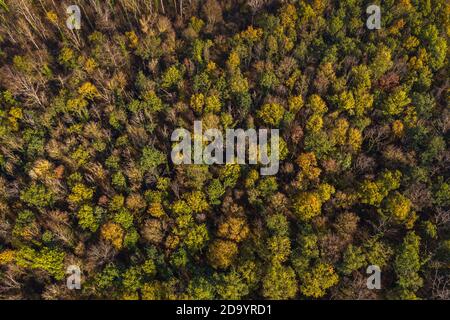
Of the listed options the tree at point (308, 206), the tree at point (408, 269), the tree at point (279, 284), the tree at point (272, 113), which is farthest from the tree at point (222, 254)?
the tree at point (272, 113)

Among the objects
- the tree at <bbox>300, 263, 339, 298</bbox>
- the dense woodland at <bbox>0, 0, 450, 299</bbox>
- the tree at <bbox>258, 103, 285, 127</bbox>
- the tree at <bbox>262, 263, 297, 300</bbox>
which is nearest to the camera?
the tree at <bbox>262, 263, 297, 300</bbox>

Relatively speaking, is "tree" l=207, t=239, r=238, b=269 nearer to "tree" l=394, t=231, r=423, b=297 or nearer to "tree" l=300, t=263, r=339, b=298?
"tree" l=300, t=263, r=339, b=298

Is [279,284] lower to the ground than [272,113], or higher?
lower

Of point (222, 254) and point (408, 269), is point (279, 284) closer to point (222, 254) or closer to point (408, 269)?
point (222, 254)

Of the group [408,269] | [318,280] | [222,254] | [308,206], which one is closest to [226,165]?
[308,206]

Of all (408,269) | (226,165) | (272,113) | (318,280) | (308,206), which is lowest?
(318,280)

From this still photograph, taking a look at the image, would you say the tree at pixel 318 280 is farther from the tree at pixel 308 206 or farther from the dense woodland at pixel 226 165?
the tree at pixel 308 206

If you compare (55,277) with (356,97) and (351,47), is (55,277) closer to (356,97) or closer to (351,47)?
(356,97)

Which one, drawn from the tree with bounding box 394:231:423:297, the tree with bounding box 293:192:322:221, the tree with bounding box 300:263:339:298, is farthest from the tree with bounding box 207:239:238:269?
the tree with bounding box 394:231:423:297

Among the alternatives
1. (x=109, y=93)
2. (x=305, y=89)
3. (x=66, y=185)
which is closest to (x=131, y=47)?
(x=109, y=93)
